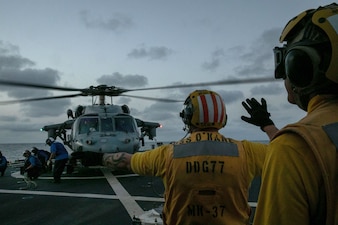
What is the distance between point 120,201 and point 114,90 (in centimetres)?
651

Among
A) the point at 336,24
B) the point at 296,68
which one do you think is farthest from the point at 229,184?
the point at 336,24

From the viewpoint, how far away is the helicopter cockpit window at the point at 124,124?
14320 millimetres

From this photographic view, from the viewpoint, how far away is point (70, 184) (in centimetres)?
1180

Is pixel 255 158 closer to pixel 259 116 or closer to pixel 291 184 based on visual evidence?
pixel 259 116

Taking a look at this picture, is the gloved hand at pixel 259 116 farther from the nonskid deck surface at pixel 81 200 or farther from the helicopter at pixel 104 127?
the helicopter at pixel 104 127

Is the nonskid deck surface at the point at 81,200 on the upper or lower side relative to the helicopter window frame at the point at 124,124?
lower

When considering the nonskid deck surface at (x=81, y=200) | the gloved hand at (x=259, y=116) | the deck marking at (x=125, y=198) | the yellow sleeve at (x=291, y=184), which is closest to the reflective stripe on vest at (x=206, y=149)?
the gloved hand at (x=259, y=116)

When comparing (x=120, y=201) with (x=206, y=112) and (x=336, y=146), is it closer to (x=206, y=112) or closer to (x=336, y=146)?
(x=206, y=112)

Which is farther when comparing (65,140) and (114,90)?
(65,140)

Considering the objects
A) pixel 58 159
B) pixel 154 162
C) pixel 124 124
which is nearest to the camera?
pixel 154 162

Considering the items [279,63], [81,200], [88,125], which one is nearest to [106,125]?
[88,125]

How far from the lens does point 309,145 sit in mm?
1106

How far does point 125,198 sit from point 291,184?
27.1 feet

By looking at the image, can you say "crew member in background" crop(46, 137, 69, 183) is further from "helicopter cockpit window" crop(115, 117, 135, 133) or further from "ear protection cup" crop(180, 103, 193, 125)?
"ear protection cup" crop(180, 103, 193, 125)
